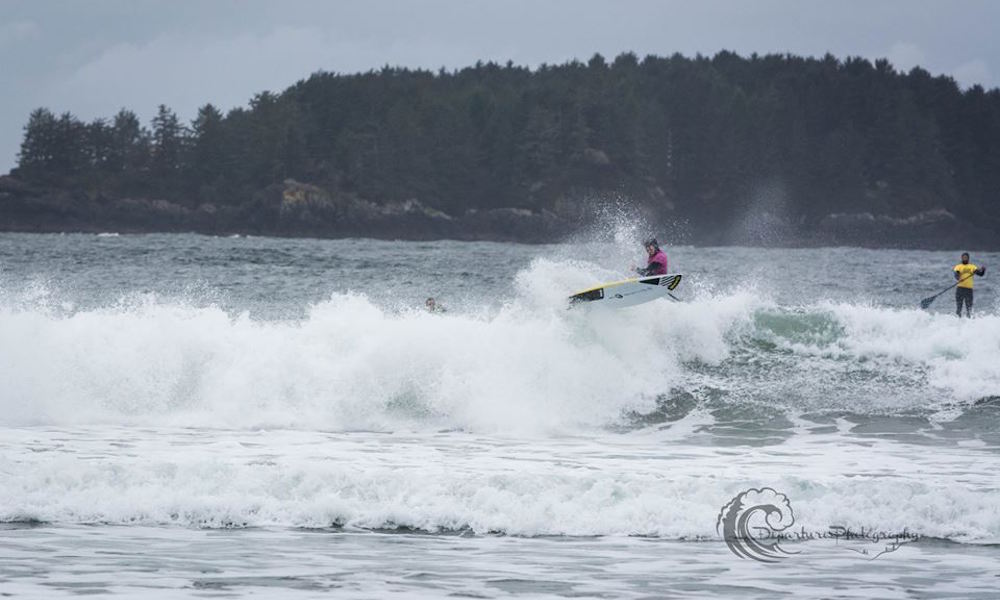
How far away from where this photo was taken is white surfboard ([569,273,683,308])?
20391 mm

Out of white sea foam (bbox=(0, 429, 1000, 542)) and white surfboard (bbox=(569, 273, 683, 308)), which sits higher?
white surfboard (bbox=(569, 273, 683, 308))

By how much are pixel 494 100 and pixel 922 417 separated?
122 m

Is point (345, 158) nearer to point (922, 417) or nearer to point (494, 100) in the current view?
point (494, 100)

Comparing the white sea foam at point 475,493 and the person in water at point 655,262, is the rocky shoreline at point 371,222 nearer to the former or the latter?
the person in water at point 655,262

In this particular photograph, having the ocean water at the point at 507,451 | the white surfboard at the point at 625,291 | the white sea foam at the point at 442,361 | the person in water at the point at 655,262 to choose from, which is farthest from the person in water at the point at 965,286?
the white surfboard at the point at 625,291

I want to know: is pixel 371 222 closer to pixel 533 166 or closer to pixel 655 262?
pixel 533 166

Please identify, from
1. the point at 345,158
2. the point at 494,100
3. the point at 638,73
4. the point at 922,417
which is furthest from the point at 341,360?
the point at 638,73

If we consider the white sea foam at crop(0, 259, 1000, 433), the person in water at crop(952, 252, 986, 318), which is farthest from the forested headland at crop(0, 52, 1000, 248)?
the white sea foam at crop(0, 259, 1000, 433)

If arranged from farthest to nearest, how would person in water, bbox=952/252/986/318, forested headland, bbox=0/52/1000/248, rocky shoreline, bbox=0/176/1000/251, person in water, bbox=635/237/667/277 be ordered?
1. forested headland, bbox=0/52/1000/248
2. rocky shoreline, bbox=0/176/1000/251
3. person in water, bbox=952/252/986/318
4. person in water, bbox=635/237/667/277

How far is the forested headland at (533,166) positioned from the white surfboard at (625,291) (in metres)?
93.5

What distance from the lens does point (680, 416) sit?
18.4 m

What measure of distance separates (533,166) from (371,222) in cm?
1974

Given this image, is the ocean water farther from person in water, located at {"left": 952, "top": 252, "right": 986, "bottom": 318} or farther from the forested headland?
the forested headland

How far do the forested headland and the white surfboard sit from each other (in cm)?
9348
